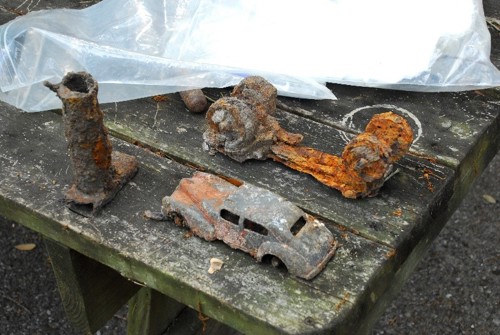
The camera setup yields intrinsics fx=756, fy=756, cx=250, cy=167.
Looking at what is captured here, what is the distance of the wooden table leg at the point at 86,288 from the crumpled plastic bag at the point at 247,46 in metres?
0.36

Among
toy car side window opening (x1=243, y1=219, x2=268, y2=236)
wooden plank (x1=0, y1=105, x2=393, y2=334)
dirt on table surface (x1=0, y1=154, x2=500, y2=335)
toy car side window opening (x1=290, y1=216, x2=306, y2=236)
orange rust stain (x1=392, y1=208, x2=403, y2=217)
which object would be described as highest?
orange rust stain (x1=392, y1=208, x2=403, y2=217)

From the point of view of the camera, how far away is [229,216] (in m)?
1.36

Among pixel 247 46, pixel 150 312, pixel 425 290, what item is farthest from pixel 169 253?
pixel 425 290

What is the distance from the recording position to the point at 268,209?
1331mm

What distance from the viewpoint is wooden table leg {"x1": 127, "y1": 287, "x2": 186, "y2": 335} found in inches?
76.0

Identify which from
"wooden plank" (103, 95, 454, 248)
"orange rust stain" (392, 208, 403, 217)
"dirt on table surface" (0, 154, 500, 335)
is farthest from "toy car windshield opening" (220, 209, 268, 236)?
"dirt on table surface" (0, 154, 500, 335)

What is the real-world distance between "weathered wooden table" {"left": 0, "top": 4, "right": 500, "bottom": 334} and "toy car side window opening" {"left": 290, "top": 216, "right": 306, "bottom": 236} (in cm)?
7

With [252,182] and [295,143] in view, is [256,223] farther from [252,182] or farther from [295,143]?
[295,143]

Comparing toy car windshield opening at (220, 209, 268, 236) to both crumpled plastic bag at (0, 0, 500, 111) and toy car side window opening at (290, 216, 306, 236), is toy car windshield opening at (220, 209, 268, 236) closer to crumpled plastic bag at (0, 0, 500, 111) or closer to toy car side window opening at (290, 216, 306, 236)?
toy car side window opening at (290, 216, 306, 236)

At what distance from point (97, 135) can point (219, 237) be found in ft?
0.94

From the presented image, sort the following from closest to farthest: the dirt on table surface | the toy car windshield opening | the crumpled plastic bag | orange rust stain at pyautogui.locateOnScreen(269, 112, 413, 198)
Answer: the toy car windshield opening, orange rust stain at pyautogui.locateOnScreen(269, 112, 413, 198), the crumpled plastic bag, the dirt on table surface

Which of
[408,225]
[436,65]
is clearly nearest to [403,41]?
[436,65]

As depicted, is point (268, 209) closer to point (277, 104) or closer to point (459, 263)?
point (277, 104)

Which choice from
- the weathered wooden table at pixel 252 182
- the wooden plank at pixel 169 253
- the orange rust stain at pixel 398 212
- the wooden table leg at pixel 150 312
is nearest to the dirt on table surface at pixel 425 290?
the wooden table leg at pixel 150 312
